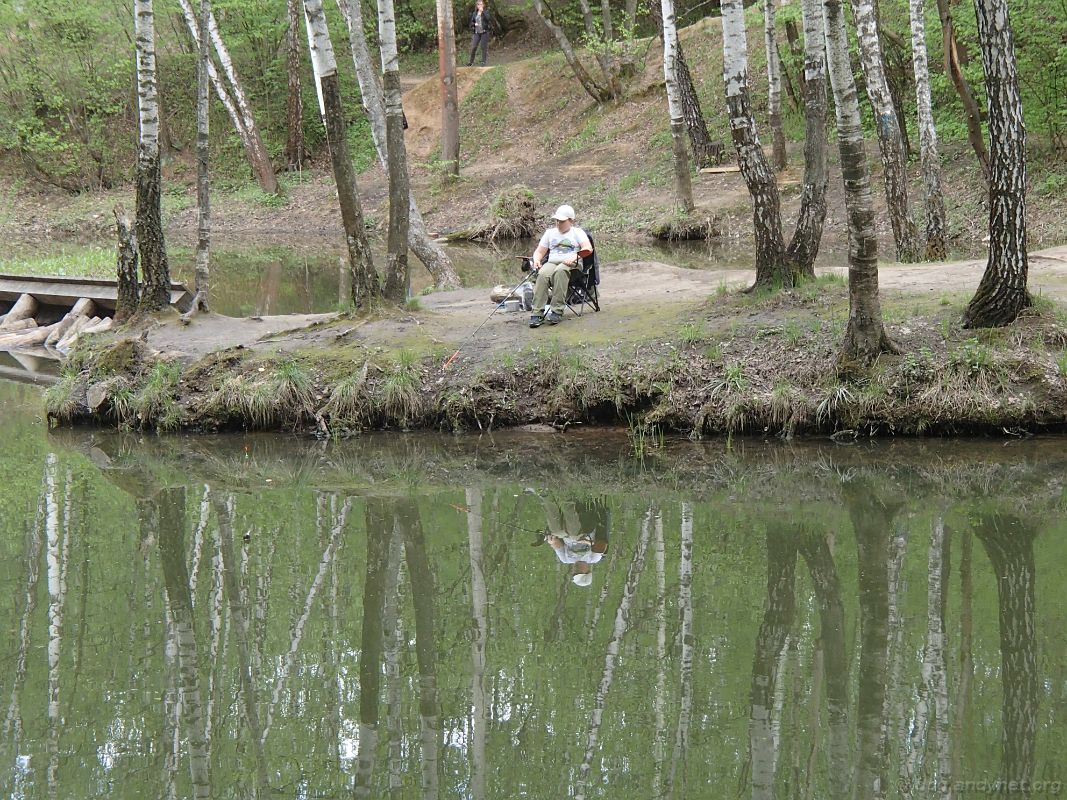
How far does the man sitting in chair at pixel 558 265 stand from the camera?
11766 mm

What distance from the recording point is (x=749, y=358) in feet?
34.2

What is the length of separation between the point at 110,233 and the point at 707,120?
16854 mm

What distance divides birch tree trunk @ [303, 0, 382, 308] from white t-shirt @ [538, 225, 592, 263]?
201cm

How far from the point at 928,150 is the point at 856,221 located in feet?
19.8

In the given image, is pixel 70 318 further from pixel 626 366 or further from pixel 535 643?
pixel 535 643

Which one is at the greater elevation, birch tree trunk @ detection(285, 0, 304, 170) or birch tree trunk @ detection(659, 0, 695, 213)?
birch tree trunk @ detection(285, 0, 304, 170)

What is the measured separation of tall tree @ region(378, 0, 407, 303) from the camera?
12.2 meters

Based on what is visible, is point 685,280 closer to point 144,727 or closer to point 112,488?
point 112,488

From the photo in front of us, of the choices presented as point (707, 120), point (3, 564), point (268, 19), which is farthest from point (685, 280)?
point (268, 19)

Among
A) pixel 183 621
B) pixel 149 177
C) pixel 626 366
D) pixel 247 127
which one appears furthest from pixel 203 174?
pixel 247 127

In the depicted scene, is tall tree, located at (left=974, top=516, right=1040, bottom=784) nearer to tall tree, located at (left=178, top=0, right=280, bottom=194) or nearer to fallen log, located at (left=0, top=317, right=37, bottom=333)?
fallen log, located at (left=0, top=317, right=37, bottom=333)

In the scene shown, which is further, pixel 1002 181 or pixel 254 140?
pixel 254 140

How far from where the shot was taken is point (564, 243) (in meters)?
11.8

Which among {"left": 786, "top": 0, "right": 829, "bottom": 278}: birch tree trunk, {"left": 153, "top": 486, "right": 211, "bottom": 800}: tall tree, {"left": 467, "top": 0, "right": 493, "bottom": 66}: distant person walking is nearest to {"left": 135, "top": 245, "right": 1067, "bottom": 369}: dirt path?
{"left": 786, "top": 0, "right": 829, "bottom": 278}: birch tree trunk
